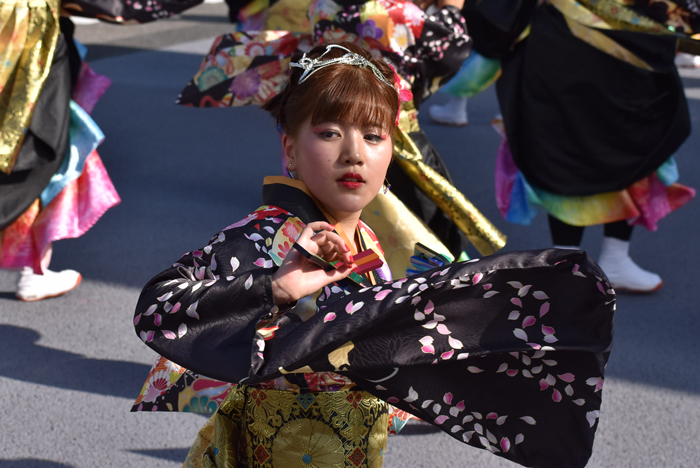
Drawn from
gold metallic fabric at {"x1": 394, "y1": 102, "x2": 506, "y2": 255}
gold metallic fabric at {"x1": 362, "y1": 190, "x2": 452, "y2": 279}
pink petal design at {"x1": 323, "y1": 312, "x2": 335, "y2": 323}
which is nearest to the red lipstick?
pink petal design at {"x1": 323, "y1": 312, "x2": 335, "y2": 323}

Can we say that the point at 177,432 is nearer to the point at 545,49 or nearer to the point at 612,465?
the point at 612,465

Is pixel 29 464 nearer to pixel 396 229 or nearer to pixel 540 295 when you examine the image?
pixel 396 229

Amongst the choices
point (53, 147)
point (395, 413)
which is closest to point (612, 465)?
point (395, 413)

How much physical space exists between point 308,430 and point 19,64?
1742 mm

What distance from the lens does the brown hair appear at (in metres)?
1.11

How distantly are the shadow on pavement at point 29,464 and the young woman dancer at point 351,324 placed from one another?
82cm

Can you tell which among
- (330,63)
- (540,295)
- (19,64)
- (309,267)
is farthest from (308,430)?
(19,64)

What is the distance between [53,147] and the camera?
245cm

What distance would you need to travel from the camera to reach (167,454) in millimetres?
1978

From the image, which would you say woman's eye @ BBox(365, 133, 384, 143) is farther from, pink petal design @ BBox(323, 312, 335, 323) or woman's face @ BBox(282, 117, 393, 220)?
pink petal design @ BBox(323, 312, 335, 323)

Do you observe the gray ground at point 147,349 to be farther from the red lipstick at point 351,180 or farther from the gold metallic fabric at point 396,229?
the red lipstick at point 351,180

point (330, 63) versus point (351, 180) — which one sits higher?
point (330, 63)

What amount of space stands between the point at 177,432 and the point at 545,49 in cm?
181

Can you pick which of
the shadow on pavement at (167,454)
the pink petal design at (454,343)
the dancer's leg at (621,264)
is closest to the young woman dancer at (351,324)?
the pink petal design at (454,343)
